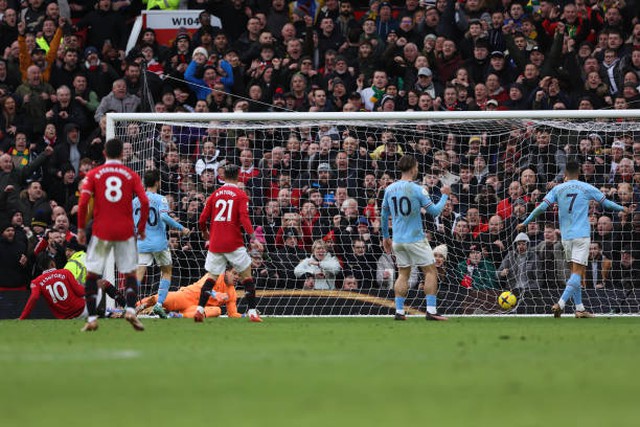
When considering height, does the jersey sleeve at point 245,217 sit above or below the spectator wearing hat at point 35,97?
below

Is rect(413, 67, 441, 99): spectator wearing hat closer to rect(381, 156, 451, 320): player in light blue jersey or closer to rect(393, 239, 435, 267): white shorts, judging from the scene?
rect(381, 156, 451, 320): player in light blue jersey

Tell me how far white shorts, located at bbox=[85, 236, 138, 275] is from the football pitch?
0.73 metres

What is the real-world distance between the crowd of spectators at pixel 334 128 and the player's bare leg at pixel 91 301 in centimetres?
448

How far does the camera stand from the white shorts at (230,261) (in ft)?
48.8

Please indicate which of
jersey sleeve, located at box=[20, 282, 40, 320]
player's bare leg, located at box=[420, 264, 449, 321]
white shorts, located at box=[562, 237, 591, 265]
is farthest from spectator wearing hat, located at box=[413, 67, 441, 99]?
jersey sleeve, located at box=[20, 282, 40, 320]

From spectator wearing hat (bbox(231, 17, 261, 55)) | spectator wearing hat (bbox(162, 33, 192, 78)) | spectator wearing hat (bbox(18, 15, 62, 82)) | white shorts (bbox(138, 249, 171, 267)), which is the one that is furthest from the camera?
spectator wearing hat (bbox(231, 17, 261, 55))

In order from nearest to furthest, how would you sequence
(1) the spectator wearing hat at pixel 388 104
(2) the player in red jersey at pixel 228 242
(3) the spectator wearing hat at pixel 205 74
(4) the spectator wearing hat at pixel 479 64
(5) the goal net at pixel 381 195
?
(2) the player in red jersey at pixel 228 242 → (5) the goal net at pixel 381 195 → (1) the spectator wearing hat at pixel 388 104 → (4) the spectator wearing hat at pixel 479 64 → (3) the spectator wearing hat at pixel 205 74

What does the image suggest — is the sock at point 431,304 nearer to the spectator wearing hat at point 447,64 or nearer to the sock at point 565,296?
the sock at point 565,296

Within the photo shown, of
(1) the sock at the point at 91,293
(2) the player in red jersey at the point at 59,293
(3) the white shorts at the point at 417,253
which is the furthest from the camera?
(2) the player in red jersey at the point at 59,293

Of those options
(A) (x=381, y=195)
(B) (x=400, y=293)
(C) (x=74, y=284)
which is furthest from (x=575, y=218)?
(C) (x=74, y=284)

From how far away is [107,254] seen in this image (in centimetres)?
1239

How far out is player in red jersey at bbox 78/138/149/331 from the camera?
483 inches

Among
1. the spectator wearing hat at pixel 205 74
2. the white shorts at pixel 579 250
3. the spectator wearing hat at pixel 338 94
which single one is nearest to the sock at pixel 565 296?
the white shorts at pixel 579 250

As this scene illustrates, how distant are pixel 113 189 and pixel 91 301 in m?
1.25
